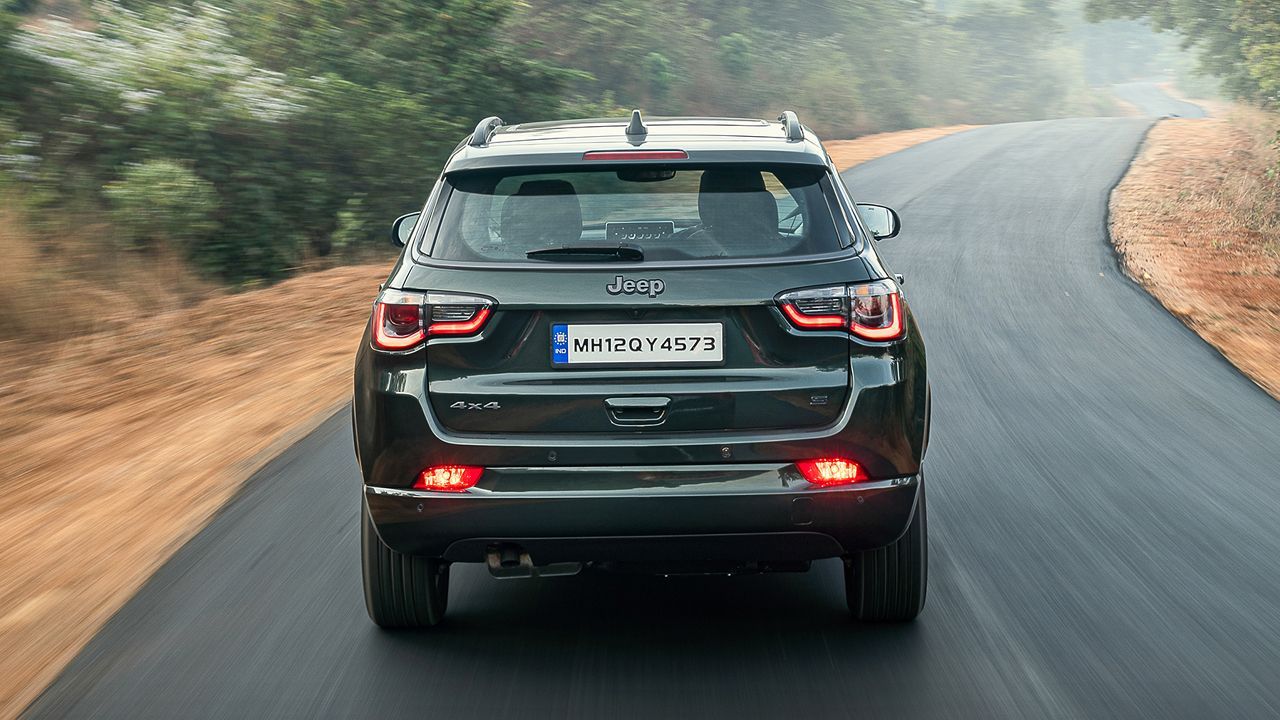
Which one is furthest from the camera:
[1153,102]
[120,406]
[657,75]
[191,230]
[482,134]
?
[1153,102]

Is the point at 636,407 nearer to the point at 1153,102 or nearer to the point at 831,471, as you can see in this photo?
the point at 831,471

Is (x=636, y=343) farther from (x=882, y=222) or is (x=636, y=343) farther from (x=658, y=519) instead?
(x=882, y=222)

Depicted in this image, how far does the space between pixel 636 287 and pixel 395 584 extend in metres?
1.30

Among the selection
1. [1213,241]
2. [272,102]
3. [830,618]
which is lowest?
[1213,241]

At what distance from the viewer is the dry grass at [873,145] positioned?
95.2 feet

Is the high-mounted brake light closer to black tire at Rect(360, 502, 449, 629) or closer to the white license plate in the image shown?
the white license plate

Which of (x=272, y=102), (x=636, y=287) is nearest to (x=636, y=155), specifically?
(x=636, y=287)

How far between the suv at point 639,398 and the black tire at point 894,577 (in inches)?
12.3

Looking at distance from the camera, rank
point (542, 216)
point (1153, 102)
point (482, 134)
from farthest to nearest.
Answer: point (1153, 102), point (482, 134), point (542, 216)

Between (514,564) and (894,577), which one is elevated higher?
(514,564)

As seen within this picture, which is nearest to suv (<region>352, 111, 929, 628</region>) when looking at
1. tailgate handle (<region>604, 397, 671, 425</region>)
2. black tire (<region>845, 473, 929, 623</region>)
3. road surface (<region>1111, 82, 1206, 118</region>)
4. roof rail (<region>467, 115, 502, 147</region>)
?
tailgate handle (<region>604, 397, 671, 425</region>)

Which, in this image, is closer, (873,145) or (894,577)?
(894,577)

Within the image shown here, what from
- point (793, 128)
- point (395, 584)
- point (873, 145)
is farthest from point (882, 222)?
point (873, 145)

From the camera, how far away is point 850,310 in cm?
363
